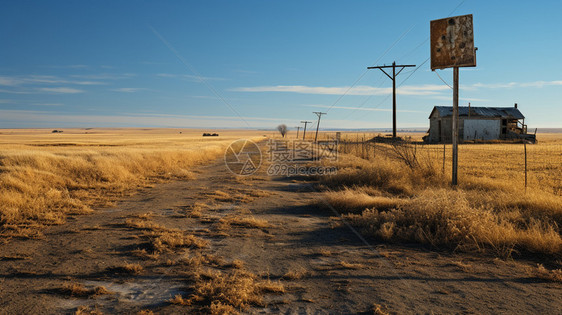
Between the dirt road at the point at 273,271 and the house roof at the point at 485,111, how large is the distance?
151ft

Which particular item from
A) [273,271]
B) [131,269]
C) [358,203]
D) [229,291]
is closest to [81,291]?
[131,269]

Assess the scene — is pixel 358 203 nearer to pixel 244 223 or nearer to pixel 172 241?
pixel 244 223

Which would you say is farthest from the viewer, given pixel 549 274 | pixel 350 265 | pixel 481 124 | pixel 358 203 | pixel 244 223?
pixel 481 124

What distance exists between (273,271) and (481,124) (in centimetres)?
4980

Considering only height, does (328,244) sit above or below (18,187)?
below

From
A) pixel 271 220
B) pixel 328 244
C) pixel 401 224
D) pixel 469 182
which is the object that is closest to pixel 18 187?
pixel 271 220

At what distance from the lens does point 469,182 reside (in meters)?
12.0

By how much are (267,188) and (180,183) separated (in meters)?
4.04

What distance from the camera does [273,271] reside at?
5.07 meters

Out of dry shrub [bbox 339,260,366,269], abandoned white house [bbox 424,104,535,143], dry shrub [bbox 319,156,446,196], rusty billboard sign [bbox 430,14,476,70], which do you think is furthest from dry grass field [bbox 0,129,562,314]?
abandoned white house [bbox 424,104,535,143]

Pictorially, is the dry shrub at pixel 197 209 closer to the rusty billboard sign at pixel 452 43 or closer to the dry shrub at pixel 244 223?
the dry shrub at pixel 244 223

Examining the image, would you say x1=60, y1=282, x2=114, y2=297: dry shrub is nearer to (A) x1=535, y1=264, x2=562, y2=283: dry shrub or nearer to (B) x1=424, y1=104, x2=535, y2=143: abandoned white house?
(A) x1=535, y1=264, x2=562, y2=283: dry shrub

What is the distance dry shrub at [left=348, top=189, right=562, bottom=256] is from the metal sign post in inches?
222

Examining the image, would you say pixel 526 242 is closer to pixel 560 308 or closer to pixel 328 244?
pixel 560 308
